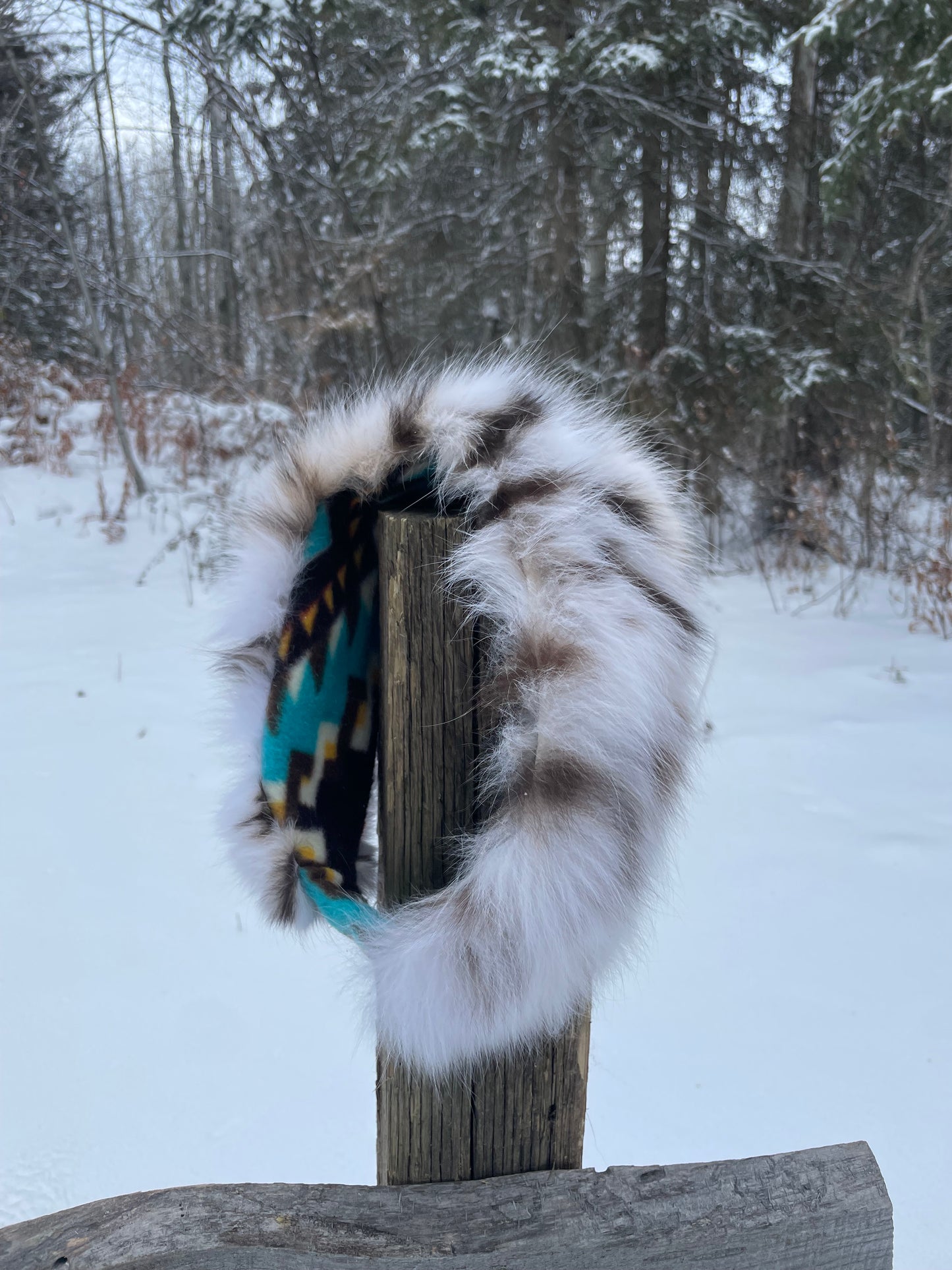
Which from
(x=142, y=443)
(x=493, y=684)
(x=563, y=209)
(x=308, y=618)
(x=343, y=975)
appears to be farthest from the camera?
(x=142, y=443)

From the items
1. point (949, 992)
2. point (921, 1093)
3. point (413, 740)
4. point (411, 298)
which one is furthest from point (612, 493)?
point (411, 298)

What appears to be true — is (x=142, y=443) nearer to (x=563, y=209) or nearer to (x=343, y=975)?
(x=563, y=209)

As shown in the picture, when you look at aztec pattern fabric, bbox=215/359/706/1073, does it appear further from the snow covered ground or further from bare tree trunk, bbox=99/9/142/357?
bare tree trunk, bbox=99/9/142/357

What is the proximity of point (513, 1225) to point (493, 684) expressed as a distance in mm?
612

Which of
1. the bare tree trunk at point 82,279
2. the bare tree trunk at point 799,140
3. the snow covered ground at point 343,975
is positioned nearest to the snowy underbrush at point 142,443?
the bare tree trunk at point 82,279

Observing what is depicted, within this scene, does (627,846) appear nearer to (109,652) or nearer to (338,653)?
(338,653)

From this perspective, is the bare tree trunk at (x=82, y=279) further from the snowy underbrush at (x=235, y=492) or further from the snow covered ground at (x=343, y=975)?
the snow covered ground at (x=343, y=975)

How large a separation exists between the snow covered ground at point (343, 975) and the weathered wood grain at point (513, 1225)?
41cm

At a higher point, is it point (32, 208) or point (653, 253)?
point (32, 208)

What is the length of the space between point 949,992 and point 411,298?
7.58 m

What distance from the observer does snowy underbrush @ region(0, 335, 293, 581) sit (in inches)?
251

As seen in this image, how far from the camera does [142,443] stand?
24.9 feet

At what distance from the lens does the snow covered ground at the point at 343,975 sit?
1.93 m

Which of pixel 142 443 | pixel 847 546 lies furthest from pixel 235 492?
pixel 847 546
